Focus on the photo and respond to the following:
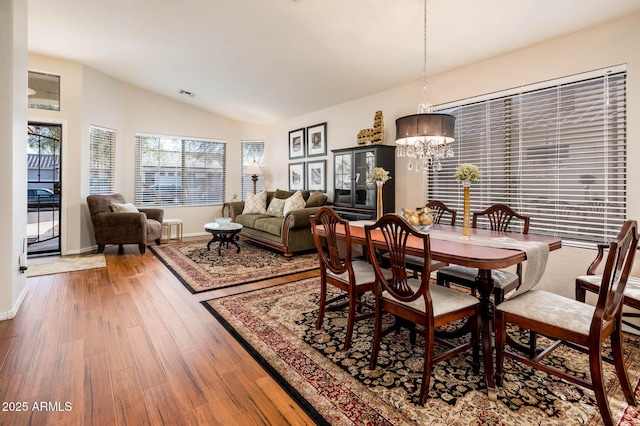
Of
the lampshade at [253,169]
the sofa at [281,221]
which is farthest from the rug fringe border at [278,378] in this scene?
the lampshade at [253,169]

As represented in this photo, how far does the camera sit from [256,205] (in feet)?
20.6

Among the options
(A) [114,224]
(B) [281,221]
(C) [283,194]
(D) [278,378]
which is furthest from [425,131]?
(A) [114,224]

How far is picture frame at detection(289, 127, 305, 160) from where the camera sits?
647 centimetres

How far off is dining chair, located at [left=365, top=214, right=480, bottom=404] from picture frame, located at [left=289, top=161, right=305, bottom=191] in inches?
180

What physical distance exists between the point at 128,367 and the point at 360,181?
359 centimetres

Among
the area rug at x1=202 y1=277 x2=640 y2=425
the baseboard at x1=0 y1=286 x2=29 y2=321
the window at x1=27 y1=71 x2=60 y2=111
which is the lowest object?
the area rug at x1=202 y1=277 x2=640 y2=425

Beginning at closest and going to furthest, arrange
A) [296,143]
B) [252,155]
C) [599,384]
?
1. [599,384]
2. [296,143]
3. [252,155]

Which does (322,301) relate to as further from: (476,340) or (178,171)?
(178,171)

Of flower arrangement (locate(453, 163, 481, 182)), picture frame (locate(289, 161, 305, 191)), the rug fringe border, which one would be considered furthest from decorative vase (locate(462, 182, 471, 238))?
picture frame (locate(289, 161, 305, 191))

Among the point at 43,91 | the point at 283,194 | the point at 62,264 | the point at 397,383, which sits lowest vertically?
the point at 397,383

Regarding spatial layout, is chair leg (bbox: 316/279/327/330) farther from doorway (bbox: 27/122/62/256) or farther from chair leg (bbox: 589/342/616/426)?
doorway (bbox: 27/122/62/256)

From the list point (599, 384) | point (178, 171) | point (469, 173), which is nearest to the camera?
point (599, 384)

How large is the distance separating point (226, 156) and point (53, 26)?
381 centimetres

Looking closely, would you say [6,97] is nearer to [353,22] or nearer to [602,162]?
[353,22]
